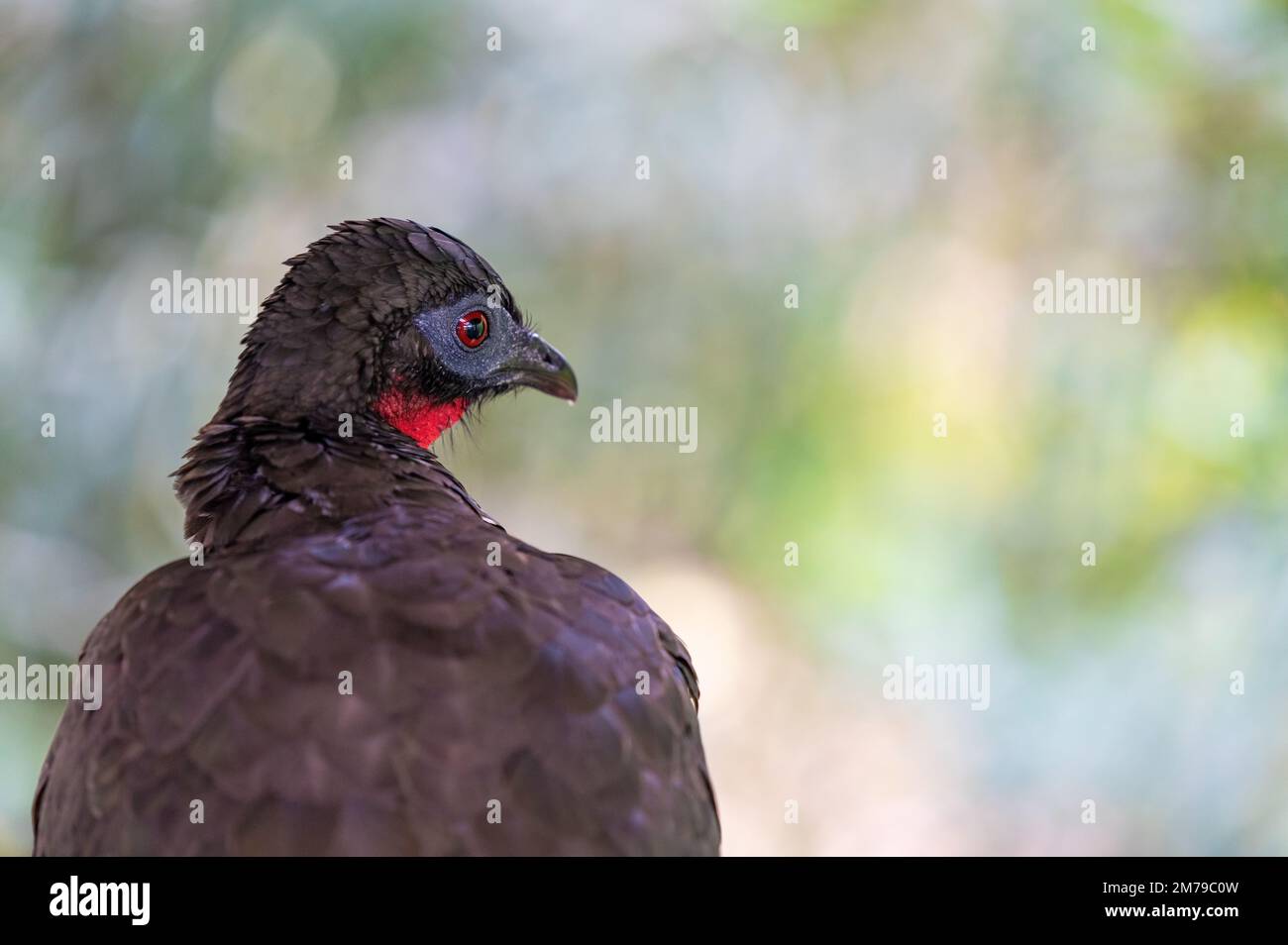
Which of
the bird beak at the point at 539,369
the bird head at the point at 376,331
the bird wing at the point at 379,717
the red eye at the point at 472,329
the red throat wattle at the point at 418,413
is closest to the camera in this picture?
the bird wing at the point at 379,717

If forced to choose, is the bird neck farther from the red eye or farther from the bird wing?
the red eye

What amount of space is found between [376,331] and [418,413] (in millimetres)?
296

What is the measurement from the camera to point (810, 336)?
6984mm

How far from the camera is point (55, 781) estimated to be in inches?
110

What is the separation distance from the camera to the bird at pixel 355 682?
233cm

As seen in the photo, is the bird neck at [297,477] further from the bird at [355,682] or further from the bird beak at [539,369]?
the bird beak at [539,369]


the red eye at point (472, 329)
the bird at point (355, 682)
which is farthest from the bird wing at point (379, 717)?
the red eye at point (472, 329)

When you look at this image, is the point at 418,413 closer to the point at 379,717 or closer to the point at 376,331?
the point at 376,331

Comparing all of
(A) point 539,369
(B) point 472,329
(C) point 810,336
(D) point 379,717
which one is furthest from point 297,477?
(C) point 810,336

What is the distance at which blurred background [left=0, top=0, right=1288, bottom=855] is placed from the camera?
6172mm

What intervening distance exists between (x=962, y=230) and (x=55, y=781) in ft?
18.4

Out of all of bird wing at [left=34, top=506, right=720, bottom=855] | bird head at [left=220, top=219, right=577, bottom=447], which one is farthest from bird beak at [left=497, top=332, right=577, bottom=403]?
bird wing at [left=34, top=506, right=720, bottom=855]

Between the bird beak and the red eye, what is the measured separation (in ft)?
0.40
